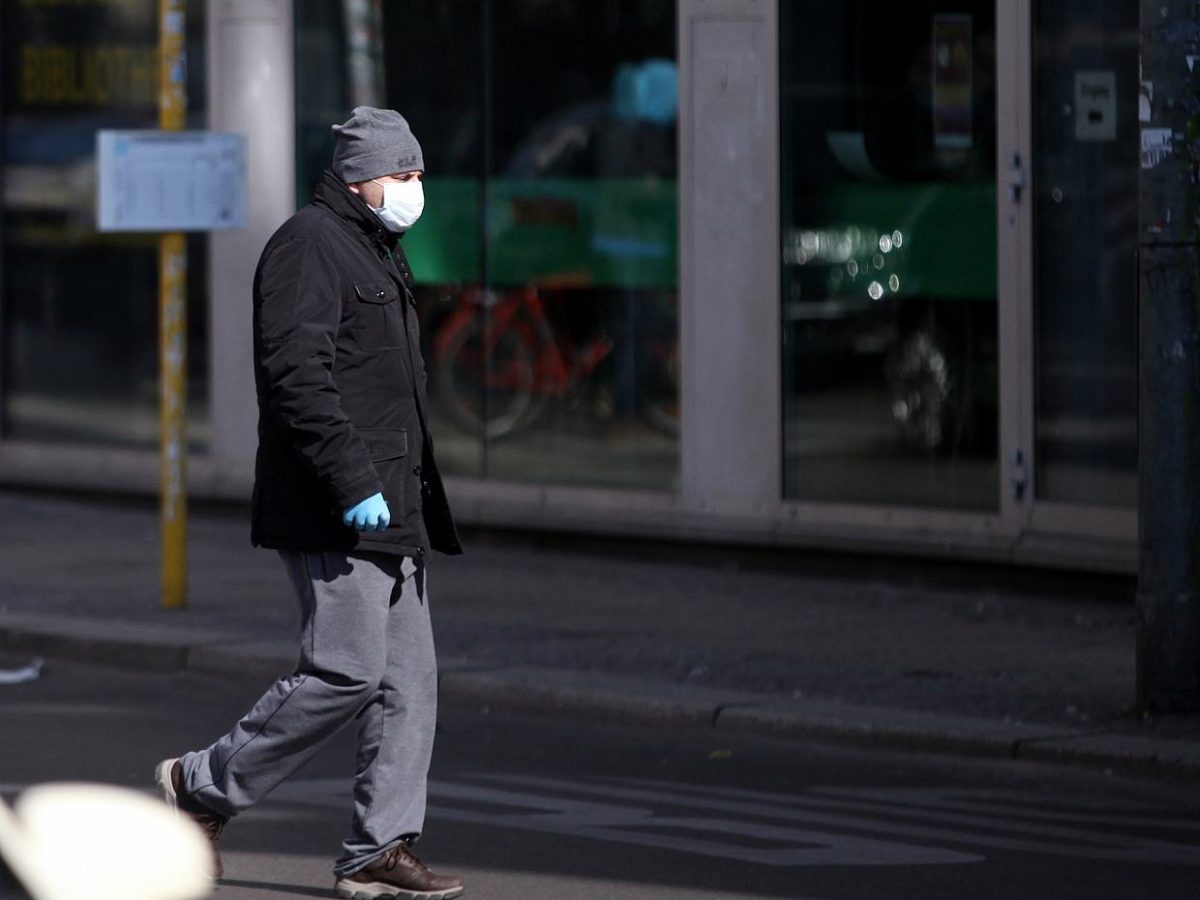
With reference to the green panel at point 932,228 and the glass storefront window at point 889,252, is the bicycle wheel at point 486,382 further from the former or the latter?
the green panel at point 932,228

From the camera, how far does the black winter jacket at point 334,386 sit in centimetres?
596

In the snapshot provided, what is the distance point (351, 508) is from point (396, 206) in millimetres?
816

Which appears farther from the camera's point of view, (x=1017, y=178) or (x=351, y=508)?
(x=1017, y=178)

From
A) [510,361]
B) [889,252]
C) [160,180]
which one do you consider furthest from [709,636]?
[510,361]

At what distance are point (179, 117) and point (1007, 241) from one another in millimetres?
3740

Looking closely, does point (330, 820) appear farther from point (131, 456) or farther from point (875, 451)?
point (131, 456)

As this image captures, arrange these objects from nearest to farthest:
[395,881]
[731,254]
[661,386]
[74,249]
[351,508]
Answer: [351,508] < [395,881] < [731,254] < [661,386] < [74,249]

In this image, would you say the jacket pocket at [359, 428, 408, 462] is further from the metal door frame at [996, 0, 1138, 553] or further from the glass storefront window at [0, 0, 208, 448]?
the glass storefront window at [0, 0, 208, 448]

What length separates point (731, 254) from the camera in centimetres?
1279

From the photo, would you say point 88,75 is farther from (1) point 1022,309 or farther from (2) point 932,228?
(1) point 1022,309

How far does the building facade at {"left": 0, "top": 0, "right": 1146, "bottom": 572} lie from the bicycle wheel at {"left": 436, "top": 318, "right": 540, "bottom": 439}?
0.01m

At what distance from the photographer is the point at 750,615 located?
1129 cm

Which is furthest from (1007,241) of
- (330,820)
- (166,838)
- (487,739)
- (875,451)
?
(166,838)

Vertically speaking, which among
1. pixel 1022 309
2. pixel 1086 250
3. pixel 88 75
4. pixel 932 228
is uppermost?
pixel 88 75
